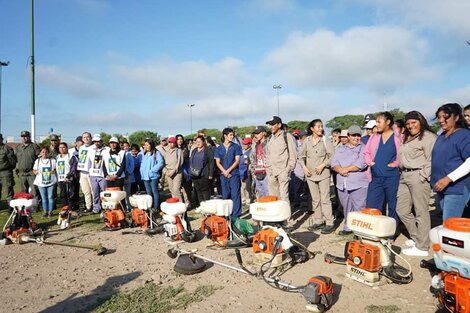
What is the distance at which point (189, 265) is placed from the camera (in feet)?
14.9

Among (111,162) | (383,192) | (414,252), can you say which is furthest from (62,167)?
(414,252)

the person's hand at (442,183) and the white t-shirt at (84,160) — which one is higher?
the white t-shirt at (84,160)

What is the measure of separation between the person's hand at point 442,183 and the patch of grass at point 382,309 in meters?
1.44

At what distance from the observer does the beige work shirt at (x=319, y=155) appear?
6.42 metres

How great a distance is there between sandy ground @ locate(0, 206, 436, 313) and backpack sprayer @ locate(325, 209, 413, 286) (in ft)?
0.36

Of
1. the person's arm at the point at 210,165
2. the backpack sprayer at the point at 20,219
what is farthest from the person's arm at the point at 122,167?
the person's arm at the point at 210,165

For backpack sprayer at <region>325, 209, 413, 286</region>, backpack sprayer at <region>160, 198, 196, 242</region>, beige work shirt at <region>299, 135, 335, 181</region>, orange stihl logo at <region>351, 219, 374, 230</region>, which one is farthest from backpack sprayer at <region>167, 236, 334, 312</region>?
beige work shirt at <region>299, 135, 335, 181</region>

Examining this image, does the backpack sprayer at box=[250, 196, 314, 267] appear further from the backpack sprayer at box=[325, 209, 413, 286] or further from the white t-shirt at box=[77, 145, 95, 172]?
the white t-shirt at box=[77, 145, 95, 172]

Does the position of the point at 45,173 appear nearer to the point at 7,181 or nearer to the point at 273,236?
the point at 7,181

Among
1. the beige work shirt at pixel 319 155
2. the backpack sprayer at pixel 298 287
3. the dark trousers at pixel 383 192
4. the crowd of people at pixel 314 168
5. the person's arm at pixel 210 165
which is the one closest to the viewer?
the backpack sprayer at pixel 298 287

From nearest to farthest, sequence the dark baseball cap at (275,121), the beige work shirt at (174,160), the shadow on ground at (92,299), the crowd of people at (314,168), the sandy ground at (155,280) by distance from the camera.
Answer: the sandy ground at (155,280)
the shadow on ground at (92,299)
the crowd of people at (314,168)
the dark baseball cap at (275,121)
the beige work shirt at (174,160)

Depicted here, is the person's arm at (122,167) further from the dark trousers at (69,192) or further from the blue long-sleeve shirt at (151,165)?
the dark trousers at (69,192)

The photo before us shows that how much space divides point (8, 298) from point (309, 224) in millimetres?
5136

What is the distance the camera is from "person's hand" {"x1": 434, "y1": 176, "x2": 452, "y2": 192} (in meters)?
3.86
